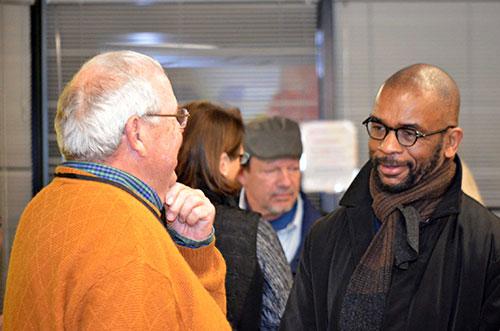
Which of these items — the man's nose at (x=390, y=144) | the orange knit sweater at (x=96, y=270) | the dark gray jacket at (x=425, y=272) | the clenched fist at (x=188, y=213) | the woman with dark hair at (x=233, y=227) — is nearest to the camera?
the orange knit sweater at (x=96, y=270)

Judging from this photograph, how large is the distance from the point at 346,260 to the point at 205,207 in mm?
638

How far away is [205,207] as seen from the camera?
1899 mm

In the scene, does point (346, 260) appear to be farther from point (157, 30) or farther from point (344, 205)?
point (157, 30)

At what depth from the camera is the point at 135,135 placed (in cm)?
163

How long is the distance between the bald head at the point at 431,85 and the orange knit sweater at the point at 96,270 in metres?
1.09

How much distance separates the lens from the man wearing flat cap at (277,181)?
389cm

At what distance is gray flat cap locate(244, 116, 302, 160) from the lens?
3.95 meters

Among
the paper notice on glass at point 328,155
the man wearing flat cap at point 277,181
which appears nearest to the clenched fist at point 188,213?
the man wearing flat cap at point 277,181

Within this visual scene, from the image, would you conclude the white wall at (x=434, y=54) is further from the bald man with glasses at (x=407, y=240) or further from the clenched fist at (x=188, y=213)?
the clenched fist at (x=188, y=213)

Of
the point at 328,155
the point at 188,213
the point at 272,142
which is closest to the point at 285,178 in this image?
the point at 272,142

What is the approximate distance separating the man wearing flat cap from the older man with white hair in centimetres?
214

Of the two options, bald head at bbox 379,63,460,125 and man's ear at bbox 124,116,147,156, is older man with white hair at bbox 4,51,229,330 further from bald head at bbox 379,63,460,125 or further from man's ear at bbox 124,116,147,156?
bald head at bbox 379,63,460,125

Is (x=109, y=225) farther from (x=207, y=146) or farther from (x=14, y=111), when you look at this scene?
(x=14, y=111)

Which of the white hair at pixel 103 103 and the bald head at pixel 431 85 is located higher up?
the bald head at pixel 431 85
